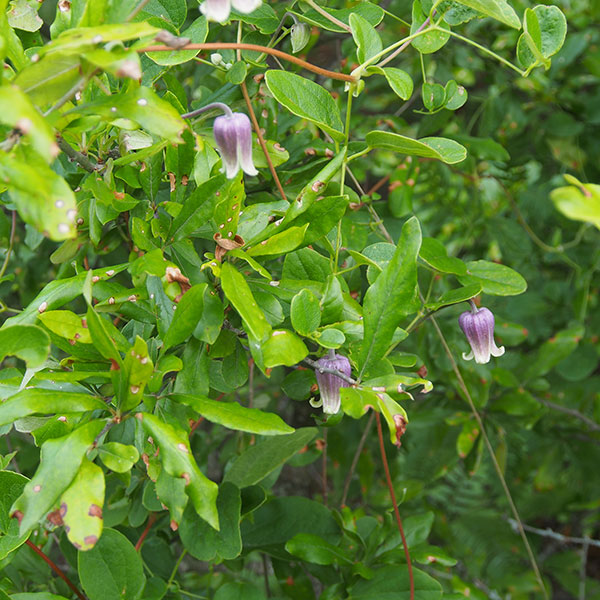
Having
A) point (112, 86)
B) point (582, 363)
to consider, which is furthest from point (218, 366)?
point (582, 363)

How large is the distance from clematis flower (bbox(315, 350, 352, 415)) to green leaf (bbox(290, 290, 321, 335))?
0.07 m

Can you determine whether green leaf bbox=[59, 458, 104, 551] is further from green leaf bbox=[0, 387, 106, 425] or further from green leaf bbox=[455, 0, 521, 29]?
green leaf bbox=[455, 0, 521, 29]

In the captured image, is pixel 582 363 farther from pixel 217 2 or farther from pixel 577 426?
pixel 217 2

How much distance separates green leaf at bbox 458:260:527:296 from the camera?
2.76 feet

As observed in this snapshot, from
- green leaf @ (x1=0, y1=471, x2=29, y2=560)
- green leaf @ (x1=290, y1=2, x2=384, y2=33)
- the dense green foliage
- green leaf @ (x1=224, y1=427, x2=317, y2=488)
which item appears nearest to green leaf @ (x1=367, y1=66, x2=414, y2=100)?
the dense green foliage

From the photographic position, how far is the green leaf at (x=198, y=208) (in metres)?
0.66

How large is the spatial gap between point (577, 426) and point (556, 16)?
4.21ft

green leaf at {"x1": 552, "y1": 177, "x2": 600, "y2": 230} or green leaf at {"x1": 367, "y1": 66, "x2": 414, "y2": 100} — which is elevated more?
green leaf at {"x1": 552, "y1": 177, "x2": 600, "y2": 230}

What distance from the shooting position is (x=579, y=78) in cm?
179

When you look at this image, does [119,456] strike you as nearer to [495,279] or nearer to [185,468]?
[185,468]

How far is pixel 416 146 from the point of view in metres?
0.66

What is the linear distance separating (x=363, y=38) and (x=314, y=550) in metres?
0.67

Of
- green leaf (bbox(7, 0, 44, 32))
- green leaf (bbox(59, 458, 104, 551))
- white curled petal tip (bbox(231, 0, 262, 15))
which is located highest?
white curled petal tip (bbox(231, 0, 262, 15))

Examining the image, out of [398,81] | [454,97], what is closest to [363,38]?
[398,81]
